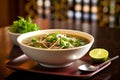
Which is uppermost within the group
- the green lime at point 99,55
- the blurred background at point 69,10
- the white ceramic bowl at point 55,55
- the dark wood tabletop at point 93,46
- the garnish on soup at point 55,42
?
the garnish on soup at point 55,42

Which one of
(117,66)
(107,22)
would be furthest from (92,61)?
(107,22)

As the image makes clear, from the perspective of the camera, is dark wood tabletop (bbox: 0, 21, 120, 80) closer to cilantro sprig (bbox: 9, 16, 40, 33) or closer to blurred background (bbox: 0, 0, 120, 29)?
cilantro sprig (bbox: 9, 16, 40, 33)

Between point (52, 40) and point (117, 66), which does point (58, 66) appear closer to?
point (52, 40)

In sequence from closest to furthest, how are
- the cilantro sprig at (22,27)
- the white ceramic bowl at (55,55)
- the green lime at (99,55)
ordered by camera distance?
the white ceramic bowl at (55,55) < the green lime at (99,55) < the cilantro sprig at (22,27)

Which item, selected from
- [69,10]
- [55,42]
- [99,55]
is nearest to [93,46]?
[99,55]

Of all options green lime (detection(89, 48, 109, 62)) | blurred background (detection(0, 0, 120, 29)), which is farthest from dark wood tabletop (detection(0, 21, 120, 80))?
blurred background (detection(0, 0, 120, 29))

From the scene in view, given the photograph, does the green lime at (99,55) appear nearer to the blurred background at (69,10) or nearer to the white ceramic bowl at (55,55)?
the white ceramic bowl at (55,55)

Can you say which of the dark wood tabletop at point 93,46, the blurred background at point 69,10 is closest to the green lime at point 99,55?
the dark wood tabletop at point 93,46

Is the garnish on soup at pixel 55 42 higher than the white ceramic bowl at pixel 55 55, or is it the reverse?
the garnish on soup at pixel 55 42
